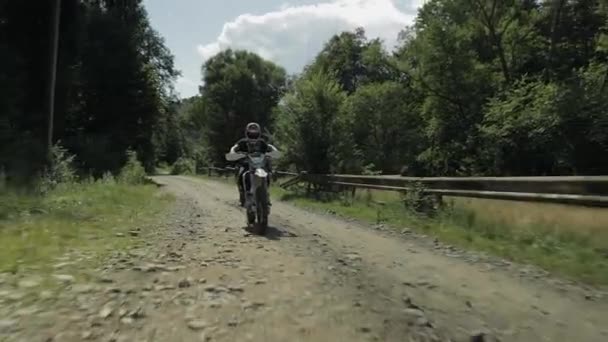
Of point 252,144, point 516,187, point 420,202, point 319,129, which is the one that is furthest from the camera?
point 319,129

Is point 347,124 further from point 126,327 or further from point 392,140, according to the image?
point 392,140

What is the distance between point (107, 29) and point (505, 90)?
2467 centimetres

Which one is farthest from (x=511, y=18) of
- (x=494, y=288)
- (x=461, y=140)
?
(x=494, y=288)

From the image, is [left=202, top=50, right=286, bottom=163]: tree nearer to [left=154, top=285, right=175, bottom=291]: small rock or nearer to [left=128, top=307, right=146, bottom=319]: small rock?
[left=154, top=285, right=175, bottom=291]: small rock

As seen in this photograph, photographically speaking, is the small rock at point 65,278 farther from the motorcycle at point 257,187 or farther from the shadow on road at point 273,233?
the motorcycle at point 257,187

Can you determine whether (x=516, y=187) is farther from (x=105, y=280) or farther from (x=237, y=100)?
(x=237, y=100)

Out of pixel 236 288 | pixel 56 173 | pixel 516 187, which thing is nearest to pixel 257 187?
pixel 236 288

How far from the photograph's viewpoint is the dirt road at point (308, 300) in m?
3.66

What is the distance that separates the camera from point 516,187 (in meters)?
9.59

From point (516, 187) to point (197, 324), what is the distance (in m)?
7.52

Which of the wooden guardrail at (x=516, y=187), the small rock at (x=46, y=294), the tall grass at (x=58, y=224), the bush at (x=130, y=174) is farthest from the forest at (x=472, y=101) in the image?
the small rock at (x=46, y=294)

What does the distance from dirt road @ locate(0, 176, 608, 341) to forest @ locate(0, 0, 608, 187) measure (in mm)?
10895

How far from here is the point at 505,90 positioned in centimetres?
3058

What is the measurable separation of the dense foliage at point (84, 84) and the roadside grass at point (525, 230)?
36.3ft
